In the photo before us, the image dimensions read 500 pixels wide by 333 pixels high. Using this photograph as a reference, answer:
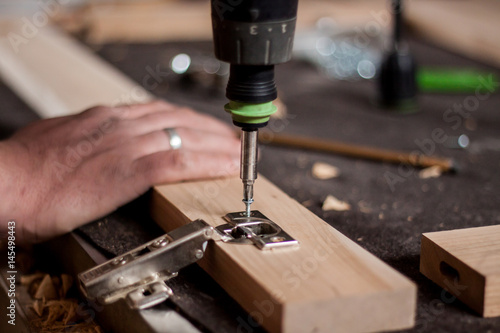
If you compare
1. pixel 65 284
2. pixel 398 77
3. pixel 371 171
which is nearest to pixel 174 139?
pixel 65 284

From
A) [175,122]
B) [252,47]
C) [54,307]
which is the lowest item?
[54,307]

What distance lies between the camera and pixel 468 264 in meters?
0.76

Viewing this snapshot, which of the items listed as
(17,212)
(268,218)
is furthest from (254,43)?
(17,212)

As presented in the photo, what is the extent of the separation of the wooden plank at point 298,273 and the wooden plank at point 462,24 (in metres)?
1.32

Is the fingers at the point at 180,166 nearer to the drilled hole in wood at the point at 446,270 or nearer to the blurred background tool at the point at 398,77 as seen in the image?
the drilled hole in wood at the point at 446,270

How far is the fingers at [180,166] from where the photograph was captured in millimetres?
1026

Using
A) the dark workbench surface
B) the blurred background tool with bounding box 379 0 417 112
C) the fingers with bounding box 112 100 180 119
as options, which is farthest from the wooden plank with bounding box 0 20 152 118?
the blurred background tool with bounding box 379 0 417 112

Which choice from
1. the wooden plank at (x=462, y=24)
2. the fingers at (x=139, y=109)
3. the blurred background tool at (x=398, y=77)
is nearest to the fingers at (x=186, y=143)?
the fingers at (x=139, y=109)

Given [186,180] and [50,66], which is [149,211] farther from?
[50,66]

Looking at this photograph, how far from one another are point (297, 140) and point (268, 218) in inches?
20.7

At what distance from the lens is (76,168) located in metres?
1.03

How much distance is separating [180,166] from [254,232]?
233 mm

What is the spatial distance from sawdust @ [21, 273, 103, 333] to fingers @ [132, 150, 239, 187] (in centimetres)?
21

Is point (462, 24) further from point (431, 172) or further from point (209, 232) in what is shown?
point (209, 232)
